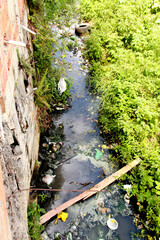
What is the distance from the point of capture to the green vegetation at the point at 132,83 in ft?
12.3

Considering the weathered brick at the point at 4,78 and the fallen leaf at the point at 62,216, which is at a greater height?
the weathered brick at the point at 4,78

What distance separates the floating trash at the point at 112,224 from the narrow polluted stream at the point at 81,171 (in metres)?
0.05

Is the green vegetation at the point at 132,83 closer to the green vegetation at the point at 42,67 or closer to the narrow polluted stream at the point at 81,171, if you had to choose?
the narrow polluted stream at the point at 81,171

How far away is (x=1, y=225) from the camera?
4.19ft

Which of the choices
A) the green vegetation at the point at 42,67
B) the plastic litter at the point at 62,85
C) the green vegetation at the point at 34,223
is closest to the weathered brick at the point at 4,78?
the green vegetation at the point at 42,67

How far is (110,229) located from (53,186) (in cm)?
128

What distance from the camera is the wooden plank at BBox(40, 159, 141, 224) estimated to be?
130 inches

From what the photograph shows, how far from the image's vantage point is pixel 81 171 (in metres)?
4.16

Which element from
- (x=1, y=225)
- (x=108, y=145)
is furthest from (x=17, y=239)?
(x=108, y=145)

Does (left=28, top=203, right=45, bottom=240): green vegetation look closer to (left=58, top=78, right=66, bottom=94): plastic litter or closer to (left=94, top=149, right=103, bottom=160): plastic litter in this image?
(left=94, top=149, right=103, bottom=160): plastic litter

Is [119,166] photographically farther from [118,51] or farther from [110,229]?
[118,51]

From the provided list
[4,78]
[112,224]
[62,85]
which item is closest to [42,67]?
[62,85]

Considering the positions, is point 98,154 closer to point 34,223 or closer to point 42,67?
point 34,223

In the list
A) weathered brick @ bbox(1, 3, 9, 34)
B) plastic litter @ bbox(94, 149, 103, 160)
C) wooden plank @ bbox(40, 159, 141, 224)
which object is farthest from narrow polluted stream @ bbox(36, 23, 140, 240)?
weathered brick @ bbox(1, 3, 9, 34)
